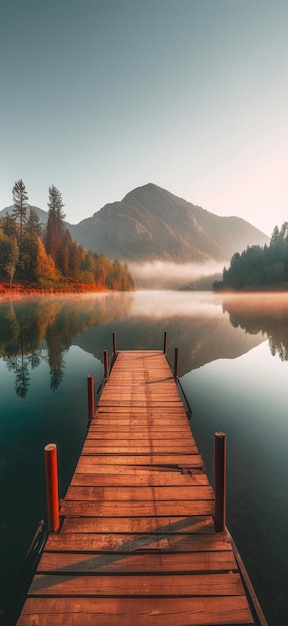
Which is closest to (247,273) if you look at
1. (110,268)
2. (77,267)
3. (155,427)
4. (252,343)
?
(110,268)

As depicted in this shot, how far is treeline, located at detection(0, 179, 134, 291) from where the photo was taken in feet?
224

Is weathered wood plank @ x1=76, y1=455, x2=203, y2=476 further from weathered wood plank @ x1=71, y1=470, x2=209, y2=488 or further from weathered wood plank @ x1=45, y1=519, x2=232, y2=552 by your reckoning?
weathered wood plank @ x1=45, y1=519, x2=232, y2=552

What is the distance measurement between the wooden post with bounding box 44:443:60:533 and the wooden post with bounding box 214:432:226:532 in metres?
3.12

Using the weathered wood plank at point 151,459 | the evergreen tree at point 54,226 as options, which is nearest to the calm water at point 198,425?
the weathered wood plank at point 151,459

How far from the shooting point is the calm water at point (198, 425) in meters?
6.08

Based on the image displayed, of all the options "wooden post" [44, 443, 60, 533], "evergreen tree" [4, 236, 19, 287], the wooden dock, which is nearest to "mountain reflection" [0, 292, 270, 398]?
the wooden dock

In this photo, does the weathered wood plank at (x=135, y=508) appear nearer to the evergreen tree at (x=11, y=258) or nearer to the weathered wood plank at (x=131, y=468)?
the weathered wood plank at (x=131, y=468)

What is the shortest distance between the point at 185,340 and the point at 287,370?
13.1m

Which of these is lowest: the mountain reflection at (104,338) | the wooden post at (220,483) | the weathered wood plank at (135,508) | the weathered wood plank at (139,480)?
the mountain reflection at (104,338)

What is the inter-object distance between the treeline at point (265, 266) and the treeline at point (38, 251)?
234 ft

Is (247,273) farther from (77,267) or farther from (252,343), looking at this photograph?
(252,343)

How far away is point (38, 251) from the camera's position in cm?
7125

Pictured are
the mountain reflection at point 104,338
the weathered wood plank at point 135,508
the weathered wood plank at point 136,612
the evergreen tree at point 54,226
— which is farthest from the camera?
the evergreen tree at point 54,226

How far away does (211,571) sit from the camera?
4316 mm
